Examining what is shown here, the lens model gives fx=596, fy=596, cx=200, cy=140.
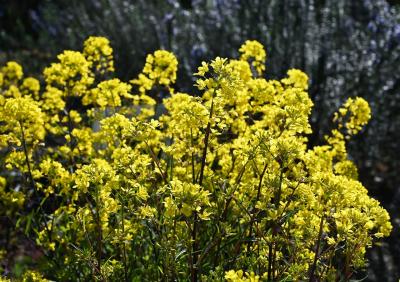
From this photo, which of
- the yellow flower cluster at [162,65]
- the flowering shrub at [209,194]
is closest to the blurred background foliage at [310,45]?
the flowering shrub at [209,194]

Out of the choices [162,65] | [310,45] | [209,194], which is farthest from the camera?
[310,45]

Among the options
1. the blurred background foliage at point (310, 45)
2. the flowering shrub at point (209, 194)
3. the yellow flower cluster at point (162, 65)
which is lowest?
the flowering shrub at point (209, 194)

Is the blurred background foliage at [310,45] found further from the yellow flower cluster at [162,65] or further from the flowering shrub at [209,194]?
the yellow flower cluster at [162,65]

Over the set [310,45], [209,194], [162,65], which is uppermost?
[310,45]

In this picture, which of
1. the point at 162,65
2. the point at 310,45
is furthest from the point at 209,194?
the point at 310,45

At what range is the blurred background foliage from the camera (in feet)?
17.9

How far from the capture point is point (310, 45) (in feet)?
19.9

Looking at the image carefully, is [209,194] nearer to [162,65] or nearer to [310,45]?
[162,65]

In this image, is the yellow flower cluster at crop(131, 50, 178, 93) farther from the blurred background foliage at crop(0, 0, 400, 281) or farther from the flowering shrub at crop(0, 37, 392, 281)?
the blurred background foliage at crop(0, 0, 400, 281)

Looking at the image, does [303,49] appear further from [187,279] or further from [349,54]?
[187,279]

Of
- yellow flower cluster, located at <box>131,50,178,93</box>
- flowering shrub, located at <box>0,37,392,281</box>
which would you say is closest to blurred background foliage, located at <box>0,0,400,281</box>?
flowering shrub, located at <box>0,37,392,281</box>

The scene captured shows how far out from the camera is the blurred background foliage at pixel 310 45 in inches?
215

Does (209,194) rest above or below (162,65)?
below

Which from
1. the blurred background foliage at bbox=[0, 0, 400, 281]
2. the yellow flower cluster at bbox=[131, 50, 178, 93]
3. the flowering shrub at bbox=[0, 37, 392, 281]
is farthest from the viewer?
the blurred background foliage at bbox=[0, 0, 400, 281]
